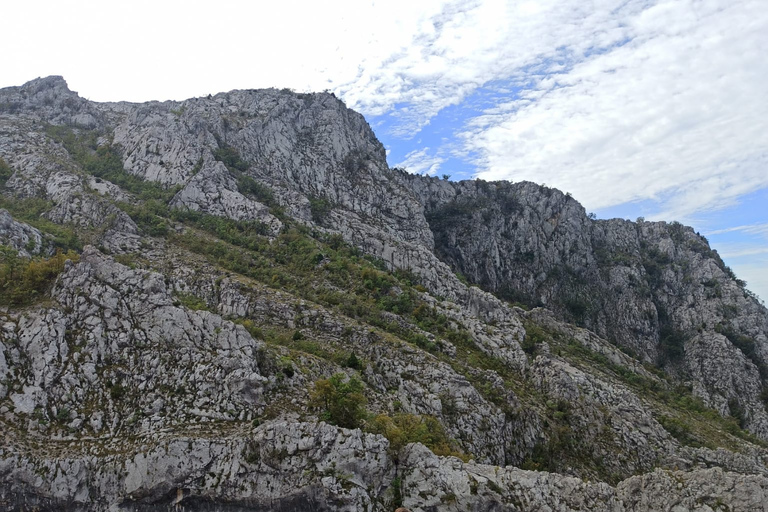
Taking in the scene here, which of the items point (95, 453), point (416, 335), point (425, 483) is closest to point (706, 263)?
point (416, 335)

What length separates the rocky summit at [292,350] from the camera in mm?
23875

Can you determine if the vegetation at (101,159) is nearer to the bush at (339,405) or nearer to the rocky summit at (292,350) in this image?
the rocky summit at (292,350)

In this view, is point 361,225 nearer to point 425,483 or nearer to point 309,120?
point 309,120

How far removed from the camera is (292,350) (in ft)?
115

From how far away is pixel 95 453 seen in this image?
24.1 m

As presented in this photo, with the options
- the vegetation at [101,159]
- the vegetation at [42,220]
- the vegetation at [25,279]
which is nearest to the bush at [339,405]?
the vegetation at [25,279]

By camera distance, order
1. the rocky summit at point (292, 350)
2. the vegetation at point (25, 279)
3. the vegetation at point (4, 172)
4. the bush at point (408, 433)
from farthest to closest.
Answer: the vegetation at point (4, 172) → the vegetation at point (25, 279) → the bush at point (408, 433) → the rocky summit at point (292, 350)

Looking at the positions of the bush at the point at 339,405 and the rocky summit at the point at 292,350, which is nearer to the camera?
the rocky summit at the point at 292,350

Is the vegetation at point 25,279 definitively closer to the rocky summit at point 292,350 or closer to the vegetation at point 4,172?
the rocky summit at point 292,350

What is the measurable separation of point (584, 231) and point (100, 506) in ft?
377

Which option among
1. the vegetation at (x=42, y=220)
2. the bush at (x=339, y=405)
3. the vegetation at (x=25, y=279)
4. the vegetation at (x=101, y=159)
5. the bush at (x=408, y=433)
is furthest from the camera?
the vegetation at (x=101, y=159)

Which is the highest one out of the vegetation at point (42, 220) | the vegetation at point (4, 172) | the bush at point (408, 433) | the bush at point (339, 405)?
the vegetation at point (4, 172)

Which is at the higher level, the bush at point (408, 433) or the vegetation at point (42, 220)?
the vegetation at point (42, 220)

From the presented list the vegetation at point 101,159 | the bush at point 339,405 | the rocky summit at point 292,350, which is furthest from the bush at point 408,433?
the vegetation at point 101,159
